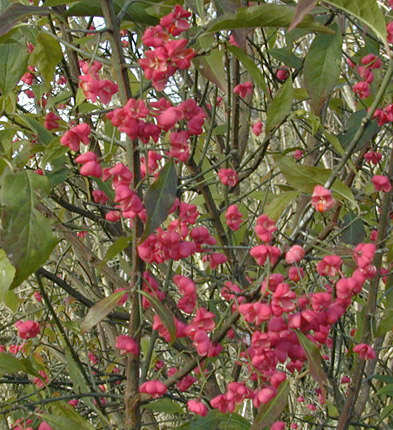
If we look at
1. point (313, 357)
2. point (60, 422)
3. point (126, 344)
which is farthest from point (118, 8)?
point (60, 422)

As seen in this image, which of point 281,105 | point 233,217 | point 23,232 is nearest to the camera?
point 23,232

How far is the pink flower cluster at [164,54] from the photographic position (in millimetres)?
988

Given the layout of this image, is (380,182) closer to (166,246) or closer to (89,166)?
(166,246)

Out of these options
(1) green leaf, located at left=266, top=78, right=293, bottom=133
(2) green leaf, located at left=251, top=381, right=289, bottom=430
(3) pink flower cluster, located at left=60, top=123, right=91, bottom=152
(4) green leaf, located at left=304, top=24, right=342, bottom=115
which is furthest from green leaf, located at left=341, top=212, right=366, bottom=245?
(3) pink flower cluster, located at left=60, top=123, right=91, bottom=152

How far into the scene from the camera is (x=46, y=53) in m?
1.34

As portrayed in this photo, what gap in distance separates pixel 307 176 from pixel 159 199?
0.92ft

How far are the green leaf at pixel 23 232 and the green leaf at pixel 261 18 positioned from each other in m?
0.43

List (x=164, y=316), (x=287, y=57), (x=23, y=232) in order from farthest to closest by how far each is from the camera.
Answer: (x=287, y=57) → (x=164, y=316) → (x=23, y=232)

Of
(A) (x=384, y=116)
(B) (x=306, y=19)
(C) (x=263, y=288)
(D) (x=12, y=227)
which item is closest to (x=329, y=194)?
(C) (x=263, y=288)

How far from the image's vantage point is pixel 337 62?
1.29 meters

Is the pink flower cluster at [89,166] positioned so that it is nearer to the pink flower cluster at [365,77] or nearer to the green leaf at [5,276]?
the green leaf at [5,276]

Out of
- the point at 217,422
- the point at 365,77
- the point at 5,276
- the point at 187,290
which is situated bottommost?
→ the point at 217,422

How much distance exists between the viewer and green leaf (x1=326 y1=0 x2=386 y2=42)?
99 centimetres

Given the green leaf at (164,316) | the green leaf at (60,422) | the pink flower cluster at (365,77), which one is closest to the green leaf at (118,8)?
the green leaf at (164,316)
